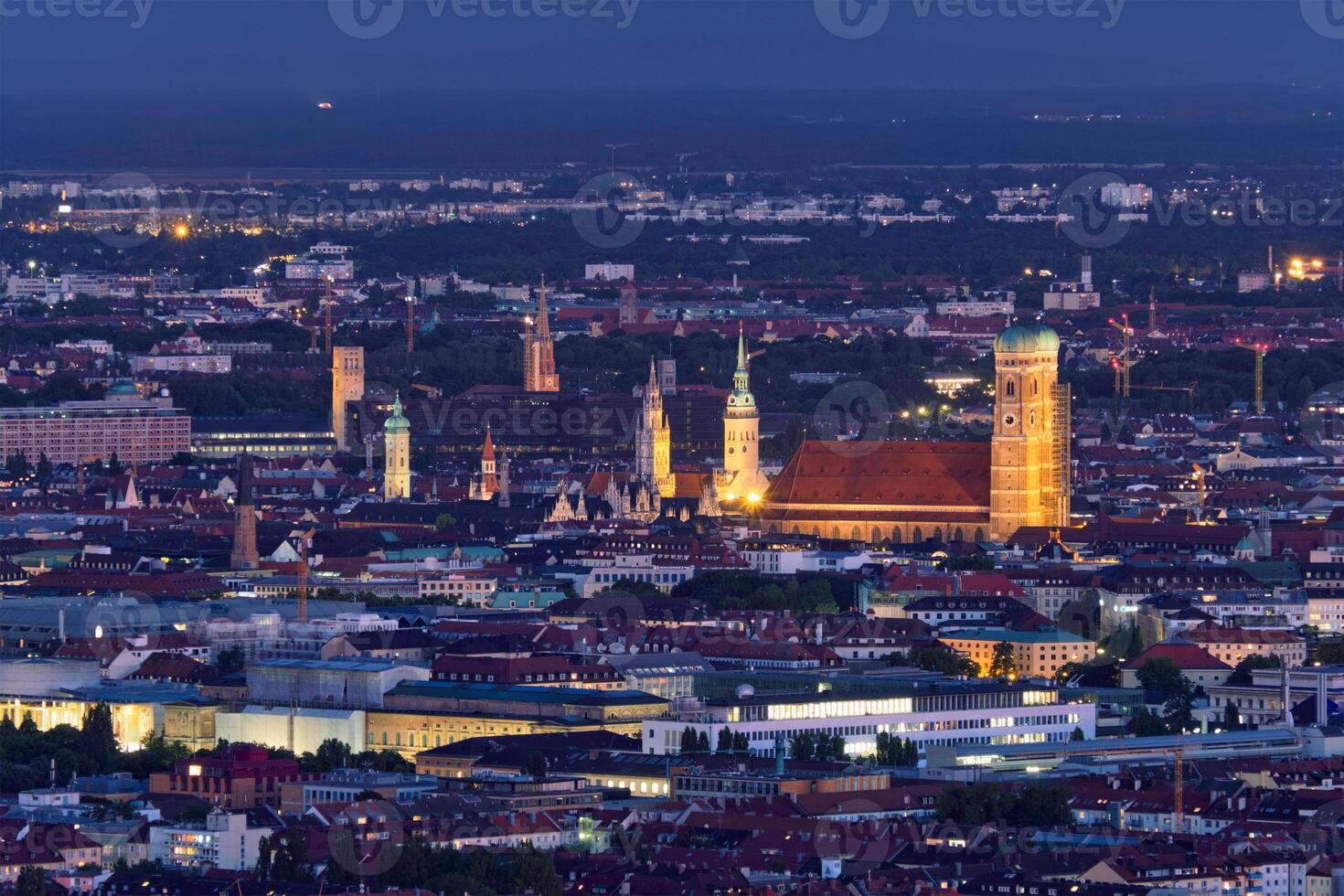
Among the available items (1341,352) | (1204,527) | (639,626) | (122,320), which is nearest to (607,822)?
(639,626)

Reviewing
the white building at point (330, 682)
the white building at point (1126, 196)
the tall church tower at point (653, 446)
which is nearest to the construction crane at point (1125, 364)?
the tall church tower at point (653, 446)

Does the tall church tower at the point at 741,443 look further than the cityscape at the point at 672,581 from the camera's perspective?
Yes

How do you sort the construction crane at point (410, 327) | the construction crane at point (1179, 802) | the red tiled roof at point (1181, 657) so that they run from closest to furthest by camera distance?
the construction crane at point (1179, 802) < the red tiled roof at point (1181, 657) < the construction crane at point (410, 327)

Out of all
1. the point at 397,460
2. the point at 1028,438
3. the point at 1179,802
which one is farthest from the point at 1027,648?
the point at 397,460

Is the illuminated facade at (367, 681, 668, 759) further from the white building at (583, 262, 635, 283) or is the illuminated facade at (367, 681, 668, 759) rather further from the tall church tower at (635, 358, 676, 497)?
the white building at (583, 262, 635, 283)

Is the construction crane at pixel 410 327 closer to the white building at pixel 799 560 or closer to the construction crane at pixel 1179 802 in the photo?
the white building at pixel 799 560

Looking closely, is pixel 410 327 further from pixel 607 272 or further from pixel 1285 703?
pixel 1285 703

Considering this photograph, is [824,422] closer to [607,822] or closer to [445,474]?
[445,474]
